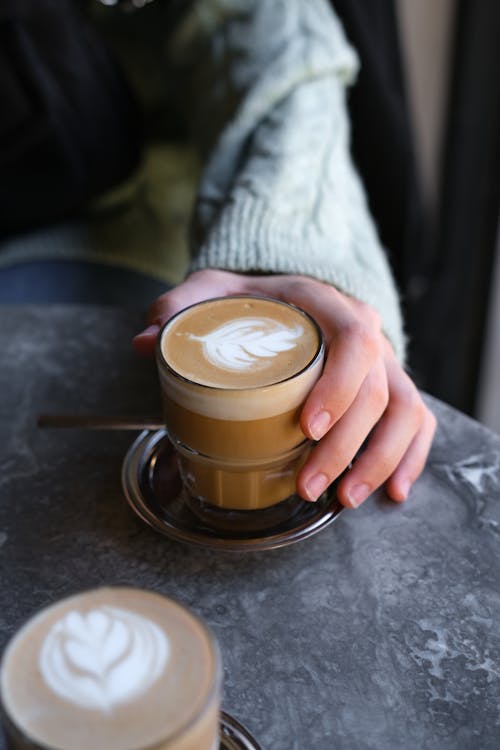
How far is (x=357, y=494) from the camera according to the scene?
74 centimetres

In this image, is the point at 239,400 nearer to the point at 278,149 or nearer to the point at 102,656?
the point at 102,656

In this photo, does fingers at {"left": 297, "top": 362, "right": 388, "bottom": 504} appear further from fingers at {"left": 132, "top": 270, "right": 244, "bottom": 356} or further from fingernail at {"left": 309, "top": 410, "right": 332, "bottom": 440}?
fingers at {"left": 132, "top": 270, "right": 244, "bottom": 356}

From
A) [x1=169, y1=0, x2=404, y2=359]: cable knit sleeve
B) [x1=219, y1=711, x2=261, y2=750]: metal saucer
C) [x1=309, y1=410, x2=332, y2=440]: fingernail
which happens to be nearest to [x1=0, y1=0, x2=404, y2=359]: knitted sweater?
[x1=169, y1=0, x2=404, y2=359]: cable knit sleeve

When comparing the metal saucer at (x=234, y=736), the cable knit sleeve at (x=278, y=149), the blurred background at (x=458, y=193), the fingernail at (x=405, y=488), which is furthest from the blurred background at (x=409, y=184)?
the metal saucer at (x=234, y=736)

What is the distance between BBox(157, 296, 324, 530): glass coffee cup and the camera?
26.7 inches

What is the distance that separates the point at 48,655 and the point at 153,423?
0.41 metres

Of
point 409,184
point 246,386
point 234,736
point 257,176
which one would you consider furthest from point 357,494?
point 409,184

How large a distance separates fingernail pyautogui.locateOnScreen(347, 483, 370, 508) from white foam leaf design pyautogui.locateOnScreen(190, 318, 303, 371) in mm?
142

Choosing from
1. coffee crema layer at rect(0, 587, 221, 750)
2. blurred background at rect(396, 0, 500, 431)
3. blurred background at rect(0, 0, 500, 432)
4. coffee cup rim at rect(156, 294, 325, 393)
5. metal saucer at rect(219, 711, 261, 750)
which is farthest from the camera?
blurred background at rect(396, 0, 500, 431)

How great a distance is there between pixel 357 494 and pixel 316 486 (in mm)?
42

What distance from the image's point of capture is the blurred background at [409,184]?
1.46 m

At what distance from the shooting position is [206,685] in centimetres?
42

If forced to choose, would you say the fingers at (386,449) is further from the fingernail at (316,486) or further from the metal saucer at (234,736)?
the metal saucer at (234,736)

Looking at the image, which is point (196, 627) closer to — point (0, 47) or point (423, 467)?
point (423, 467)
